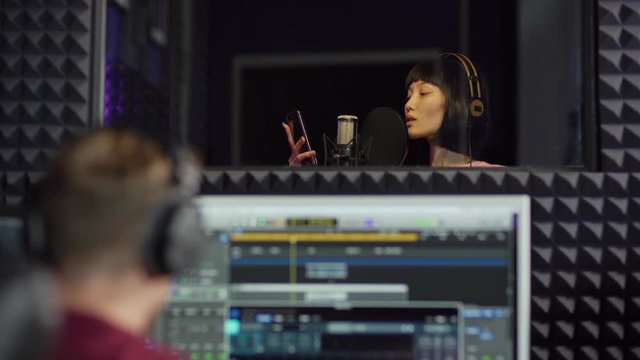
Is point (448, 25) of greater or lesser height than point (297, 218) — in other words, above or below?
above

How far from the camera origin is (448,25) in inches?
172

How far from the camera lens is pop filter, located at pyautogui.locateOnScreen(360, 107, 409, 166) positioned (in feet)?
4.79

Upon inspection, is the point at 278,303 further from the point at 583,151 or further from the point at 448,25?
the point at 448,25

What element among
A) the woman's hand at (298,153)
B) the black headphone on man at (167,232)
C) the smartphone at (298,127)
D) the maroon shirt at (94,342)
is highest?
the smartphone at (298,127)

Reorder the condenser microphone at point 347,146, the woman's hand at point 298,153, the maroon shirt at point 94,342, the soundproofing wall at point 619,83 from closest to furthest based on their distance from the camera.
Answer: the maroon shirt at point 94,342 → the soundproofing wall at point 619,83 → the condenser microphone at point 347,146 → the woman's hand at point 298,153

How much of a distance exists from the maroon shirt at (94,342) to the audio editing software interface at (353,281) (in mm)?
229

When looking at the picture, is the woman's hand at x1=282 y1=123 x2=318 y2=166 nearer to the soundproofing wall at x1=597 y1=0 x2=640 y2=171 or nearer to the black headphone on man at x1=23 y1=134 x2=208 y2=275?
the soundproofing wall at x1=597 y1=0 x2=640 y2=171

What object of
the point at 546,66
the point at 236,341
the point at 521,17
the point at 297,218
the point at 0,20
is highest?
the point at 521,17

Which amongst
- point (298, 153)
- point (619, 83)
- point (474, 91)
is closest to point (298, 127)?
point (298, 153)

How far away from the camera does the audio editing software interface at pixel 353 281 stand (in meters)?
0.88

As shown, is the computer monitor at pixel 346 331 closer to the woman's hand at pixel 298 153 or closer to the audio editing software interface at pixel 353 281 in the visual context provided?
the audio editing software interface at pixel 353 281

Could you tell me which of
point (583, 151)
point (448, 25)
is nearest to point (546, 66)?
point (448, 25)

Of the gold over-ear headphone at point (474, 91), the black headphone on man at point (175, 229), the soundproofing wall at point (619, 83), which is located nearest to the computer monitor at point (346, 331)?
the black headphone on man at point (175, 229)

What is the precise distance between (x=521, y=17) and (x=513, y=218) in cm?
334
